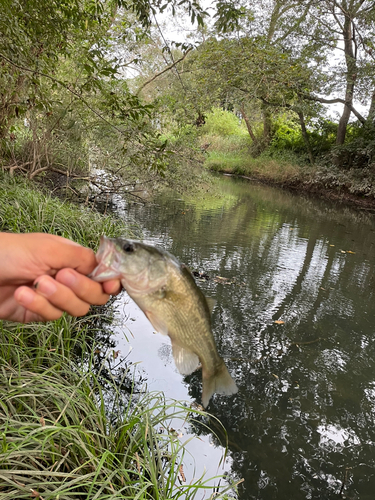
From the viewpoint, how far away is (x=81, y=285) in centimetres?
148

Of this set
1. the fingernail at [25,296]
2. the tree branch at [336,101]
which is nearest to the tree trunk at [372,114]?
the tree branch at [336,101]

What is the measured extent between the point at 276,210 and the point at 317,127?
11.2m

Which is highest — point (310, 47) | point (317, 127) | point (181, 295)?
point (310, 47)

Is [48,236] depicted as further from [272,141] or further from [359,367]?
[272,141]

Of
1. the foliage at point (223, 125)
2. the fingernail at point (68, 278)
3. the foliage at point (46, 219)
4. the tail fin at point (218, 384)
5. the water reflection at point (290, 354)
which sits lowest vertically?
the water reflection at point (290, 354)

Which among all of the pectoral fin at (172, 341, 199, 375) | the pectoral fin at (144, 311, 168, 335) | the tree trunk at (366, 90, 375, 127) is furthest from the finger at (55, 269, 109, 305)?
the tree trunk at (366, 90, 375, 127)

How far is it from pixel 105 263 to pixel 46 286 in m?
0.25

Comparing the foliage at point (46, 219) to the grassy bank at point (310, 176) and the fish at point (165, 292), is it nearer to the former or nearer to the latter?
the fish at point (165, 292)

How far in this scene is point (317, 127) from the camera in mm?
23219

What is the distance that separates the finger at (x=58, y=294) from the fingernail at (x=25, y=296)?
31 mm

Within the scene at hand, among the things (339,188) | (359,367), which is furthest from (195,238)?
(339,188)

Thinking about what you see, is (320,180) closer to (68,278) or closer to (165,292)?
(165,292)

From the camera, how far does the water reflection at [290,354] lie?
3252mm

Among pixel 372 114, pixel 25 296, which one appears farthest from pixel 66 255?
pixel 372 114
